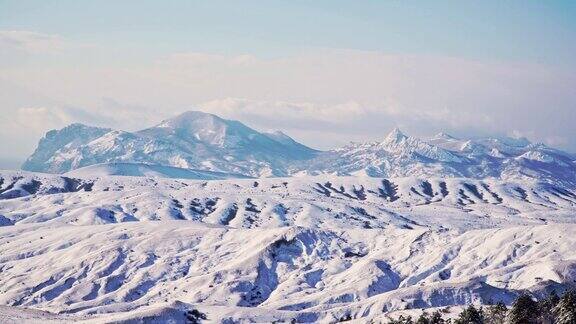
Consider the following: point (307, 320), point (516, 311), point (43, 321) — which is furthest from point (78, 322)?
point (516, 311)

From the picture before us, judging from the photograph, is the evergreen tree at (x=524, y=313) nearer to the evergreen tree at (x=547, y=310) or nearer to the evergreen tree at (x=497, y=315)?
the evergreen tree at (x=547, y=310)

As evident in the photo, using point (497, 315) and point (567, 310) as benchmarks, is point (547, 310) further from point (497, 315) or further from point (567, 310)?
point (567, 310)

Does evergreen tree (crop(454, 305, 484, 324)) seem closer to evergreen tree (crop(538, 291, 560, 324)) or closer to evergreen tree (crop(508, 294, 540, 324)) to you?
evergreen tree (crop(508, 294, 540, 324))

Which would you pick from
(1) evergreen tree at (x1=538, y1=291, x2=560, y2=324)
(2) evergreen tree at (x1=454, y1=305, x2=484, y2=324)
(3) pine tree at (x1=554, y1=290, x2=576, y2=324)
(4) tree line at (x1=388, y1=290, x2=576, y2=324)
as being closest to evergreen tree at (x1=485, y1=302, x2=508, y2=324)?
(4) tree line at (x1=388, y1=290, x2=576, y2=324)

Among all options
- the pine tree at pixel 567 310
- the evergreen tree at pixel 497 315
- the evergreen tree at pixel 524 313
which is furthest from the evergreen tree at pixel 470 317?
the pine tree at pixel 567 310

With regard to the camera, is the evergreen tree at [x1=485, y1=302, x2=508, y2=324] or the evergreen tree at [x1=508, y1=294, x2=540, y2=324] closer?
the evergreen tree at [x1=508, y1=294, x2=540, y2=324]
